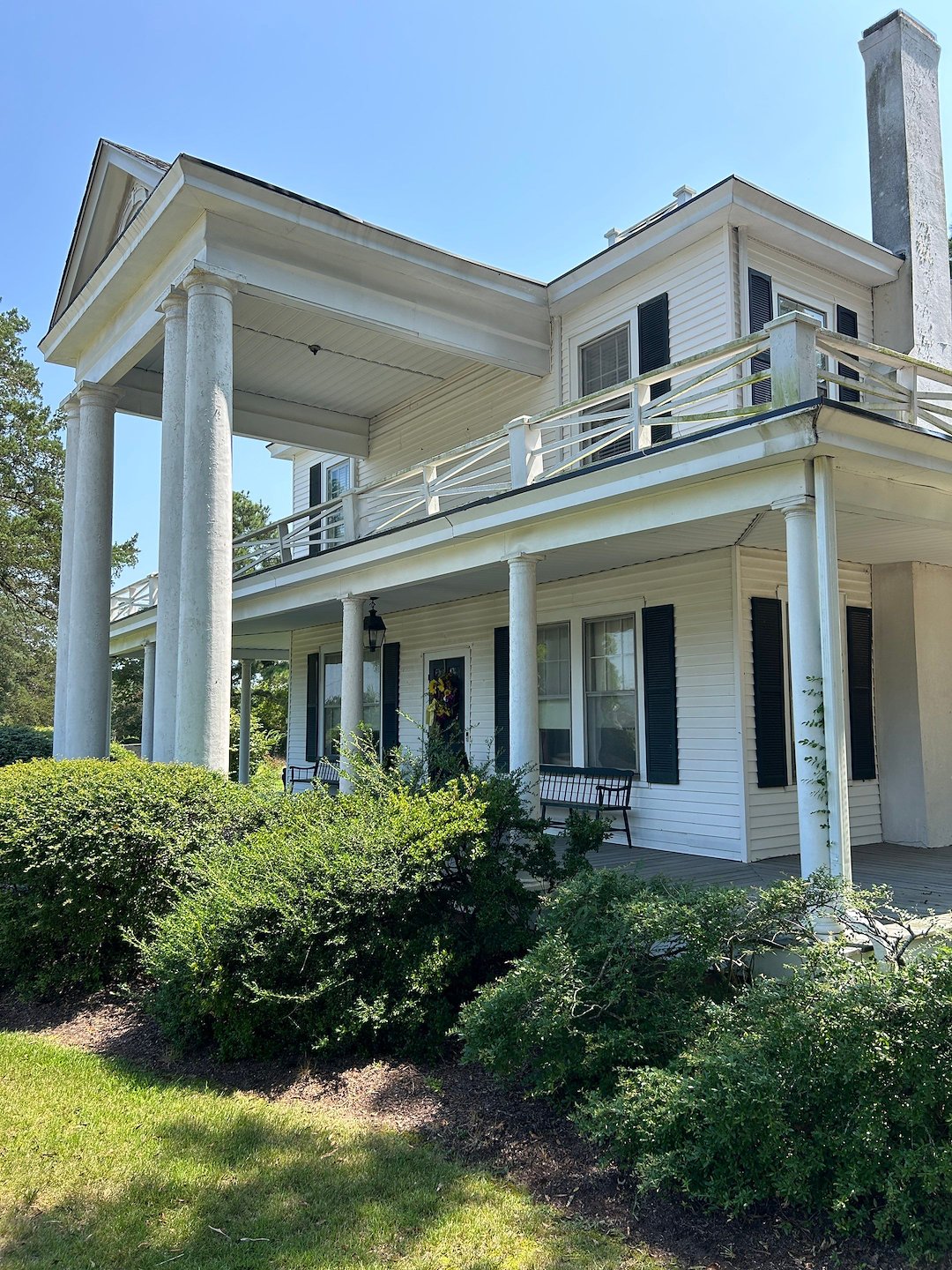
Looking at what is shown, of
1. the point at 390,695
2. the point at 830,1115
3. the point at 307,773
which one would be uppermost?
the point at 390,695

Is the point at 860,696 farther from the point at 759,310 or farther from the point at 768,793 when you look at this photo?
the point at 759,310

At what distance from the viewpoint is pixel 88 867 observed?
6363mm

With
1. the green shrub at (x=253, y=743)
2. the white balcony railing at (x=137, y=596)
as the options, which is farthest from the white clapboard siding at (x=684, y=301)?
the white balcony railing at (x=137, y=596)

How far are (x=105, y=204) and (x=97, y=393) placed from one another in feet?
8.76

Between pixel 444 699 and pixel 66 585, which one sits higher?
pixel 66 585

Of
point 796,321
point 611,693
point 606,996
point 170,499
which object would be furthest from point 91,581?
point 606,996

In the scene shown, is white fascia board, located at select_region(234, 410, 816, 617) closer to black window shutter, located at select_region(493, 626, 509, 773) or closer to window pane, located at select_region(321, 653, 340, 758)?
black window shutter, located at select_region(493, 626, 509, 773)

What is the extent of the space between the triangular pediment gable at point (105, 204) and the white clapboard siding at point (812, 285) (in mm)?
7420

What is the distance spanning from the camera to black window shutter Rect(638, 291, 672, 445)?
1055 centimetres

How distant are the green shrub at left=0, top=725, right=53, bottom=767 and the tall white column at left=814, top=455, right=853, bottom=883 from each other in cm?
1593

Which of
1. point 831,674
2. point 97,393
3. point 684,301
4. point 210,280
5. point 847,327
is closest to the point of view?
point 831,674

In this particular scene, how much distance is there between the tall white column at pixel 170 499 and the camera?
1012cm

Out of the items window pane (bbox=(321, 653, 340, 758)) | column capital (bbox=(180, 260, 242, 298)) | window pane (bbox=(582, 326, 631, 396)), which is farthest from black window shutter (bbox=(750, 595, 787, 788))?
window pane (bbox=(321, 653, 340, 758))

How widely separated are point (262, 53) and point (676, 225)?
15.9 ft
